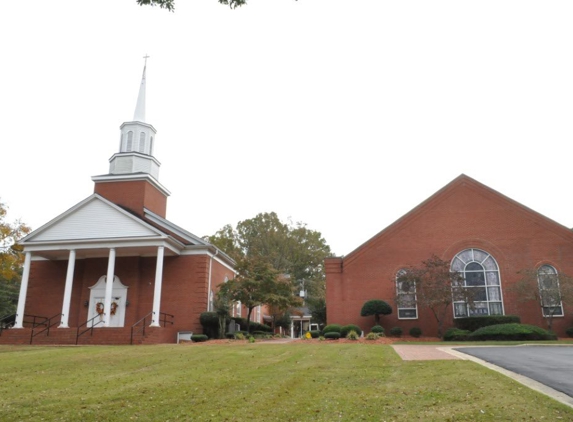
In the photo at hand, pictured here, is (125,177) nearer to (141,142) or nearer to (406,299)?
(141,142)

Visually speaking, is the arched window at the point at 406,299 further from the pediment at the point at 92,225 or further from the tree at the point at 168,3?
the tree at the point at 168,3

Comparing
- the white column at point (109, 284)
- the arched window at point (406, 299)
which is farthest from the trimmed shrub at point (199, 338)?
the arched window at point (406, 299)

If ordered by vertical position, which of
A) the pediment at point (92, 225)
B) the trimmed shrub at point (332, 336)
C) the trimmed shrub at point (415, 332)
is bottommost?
the trimmed shrub at point (332, 336)

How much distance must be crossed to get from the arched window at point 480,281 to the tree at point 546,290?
1318 mm

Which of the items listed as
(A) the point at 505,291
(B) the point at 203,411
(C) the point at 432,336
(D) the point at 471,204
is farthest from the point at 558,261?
(B) the point at 203,411

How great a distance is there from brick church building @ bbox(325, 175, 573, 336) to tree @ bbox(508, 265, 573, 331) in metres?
0.32

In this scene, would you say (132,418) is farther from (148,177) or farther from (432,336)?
(148,177)

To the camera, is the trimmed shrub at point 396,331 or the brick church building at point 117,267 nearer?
the trimmed shrub at point 396,331

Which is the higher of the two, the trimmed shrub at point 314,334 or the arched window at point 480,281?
the arched window at point 480,281

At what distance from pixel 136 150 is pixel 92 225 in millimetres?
6777

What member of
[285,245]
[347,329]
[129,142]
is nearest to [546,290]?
[347,329]

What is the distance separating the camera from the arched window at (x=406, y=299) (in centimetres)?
2720

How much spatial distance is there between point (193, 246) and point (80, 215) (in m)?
6.94

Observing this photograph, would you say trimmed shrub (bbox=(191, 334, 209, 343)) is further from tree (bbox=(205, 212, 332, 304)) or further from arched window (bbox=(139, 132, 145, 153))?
tree (bbox=(205, 212, 332, 304))
